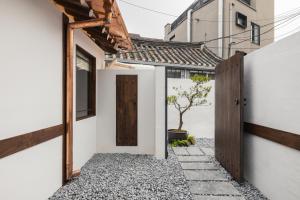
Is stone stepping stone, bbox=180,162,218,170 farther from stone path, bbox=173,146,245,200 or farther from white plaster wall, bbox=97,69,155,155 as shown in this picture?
white plaster wall, bbox=97,69,155,155

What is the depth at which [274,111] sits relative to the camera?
9.61ft

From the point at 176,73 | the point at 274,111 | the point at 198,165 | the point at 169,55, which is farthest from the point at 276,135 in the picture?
the point at 169,55

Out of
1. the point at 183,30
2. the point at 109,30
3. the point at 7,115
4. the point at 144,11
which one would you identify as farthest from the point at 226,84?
the point at 183,30

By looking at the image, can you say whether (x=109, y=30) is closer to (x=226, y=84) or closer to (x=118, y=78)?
(x=118, y=78)

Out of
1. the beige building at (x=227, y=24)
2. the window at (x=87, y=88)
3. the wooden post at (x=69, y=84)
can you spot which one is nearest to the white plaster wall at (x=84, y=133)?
the window at (x=87, y=88)

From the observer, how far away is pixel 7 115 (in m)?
2.11

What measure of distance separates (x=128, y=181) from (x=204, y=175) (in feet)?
4.77

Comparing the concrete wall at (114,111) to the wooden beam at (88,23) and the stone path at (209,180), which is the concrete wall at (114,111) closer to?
the stone path at (209,180)

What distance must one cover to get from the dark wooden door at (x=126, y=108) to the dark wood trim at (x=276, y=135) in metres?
2.75

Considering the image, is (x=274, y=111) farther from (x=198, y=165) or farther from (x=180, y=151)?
(x=180, y=151)

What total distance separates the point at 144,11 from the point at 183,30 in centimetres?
497

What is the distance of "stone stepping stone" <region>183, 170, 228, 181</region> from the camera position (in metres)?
3.86

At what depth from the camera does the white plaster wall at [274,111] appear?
251 centimetres

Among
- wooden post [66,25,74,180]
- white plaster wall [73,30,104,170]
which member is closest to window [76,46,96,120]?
white plaster wall [73,30,104,170]
